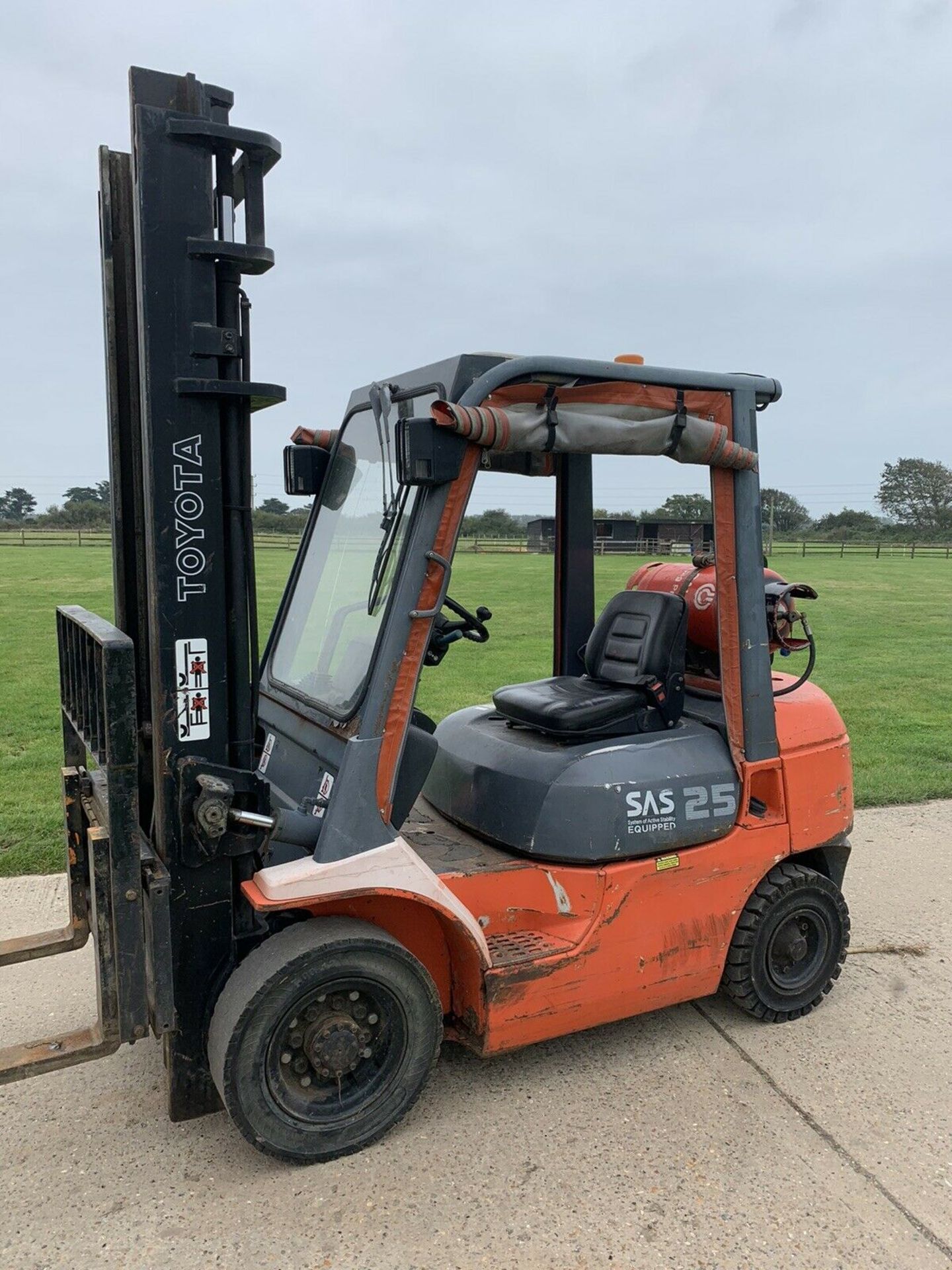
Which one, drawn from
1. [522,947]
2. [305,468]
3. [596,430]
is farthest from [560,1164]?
[305,468]

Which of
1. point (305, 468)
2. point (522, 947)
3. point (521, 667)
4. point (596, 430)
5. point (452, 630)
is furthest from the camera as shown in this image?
point (521, 667)

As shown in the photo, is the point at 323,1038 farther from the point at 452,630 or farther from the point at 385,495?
the point at 385,495

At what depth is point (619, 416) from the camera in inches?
135

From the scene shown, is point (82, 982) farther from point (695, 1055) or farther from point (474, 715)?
point (695, 1055)

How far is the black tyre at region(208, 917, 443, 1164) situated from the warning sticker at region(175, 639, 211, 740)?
2.33ft

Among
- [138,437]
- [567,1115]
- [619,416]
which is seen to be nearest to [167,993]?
[567,1115]

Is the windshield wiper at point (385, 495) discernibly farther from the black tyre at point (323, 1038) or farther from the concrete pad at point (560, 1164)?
the concrete pad at point (560, 1164)

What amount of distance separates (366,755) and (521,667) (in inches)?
446

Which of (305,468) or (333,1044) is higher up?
(305,468)

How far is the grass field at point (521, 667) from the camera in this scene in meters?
7.67

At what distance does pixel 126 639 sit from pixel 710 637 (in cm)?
247

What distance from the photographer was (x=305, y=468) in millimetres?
4000

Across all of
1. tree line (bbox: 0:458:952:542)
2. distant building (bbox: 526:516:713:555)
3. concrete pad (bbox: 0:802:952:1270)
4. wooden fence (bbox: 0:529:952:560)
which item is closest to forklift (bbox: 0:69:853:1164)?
concrete pad (bbox: 0:802:952:1270)

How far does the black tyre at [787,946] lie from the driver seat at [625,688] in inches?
33.2
